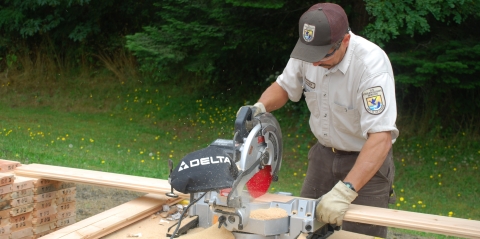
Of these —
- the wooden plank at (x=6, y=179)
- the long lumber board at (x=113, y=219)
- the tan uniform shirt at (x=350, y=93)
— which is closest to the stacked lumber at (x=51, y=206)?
the wooden plank at (x=6, y=179)

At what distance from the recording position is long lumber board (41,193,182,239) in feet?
9.25

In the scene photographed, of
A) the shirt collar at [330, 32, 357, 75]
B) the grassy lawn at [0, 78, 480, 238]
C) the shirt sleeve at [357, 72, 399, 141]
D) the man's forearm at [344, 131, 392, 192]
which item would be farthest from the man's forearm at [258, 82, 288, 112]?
the grassy lawn at [0, 78, 480, 238]

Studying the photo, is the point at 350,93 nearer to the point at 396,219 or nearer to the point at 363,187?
the point at 363,187

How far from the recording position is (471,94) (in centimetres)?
719

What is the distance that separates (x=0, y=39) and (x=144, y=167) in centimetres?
Result: 650

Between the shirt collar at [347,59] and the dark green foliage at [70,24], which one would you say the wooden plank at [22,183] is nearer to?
the shirt collar at [347,59]

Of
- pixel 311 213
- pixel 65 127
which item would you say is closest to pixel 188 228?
pixel 311 213

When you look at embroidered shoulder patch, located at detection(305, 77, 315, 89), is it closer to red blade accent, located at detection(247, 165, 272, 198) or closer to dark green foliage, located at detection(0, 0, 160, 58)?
red blade accent, located at detection(247, 165, 272, 198)

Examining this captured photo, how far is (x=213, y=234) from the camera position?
104 inches

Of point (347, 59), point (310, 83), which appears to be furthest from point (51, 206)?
point (347, 59)

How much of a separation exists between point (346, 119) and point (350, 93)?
15 centimetres

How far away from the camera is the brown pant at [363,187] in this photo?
316 centimetres

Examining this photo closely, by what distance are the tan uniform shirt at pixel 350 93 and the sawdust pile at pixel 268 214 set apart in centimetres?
56

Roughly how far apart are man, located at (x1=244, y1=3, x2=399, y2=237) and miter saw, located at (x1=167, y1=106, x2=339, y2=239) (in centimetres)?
12
